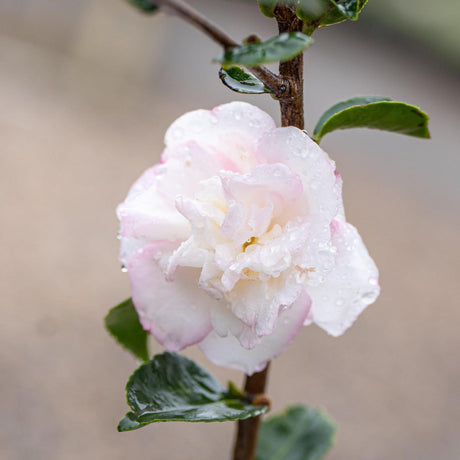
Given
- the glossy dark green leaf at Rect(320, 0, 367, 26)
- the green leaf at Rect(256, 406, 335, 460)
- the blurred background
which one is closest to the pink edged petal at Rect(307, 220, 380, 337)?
the glossy dark green leaf at Rect(320, 0, 367, 26)

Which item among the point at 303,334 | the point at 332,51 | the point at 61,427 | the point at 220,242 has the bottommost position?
the point at 61,427

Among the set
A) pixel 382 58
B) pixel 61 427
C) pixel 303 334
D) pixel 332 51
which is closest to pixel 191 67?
pixel 332 51

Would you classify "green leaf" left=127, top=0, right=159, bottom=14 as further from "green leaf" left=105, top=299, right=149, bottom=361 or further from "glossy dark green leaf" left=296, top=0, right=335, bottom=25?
"green leaf" left=105, top=299, right=149, bottom=361

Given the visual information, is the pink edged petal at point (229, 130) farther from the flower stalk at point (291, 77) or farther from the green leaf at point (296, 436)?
the green leaf at point (296, 436)

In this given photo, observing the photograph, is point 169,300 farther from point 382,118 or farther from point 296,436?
point 296,436

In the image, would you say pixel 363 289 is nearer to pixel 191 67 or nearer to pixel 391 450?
pixel 391 450

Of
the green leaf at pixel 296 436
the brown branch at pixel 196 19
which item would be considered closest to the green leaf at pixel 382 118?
the brown branch at pixel 196 19

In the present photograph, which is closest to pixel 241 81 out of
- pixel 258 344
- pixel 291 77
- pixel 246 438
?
pixel 291 77
